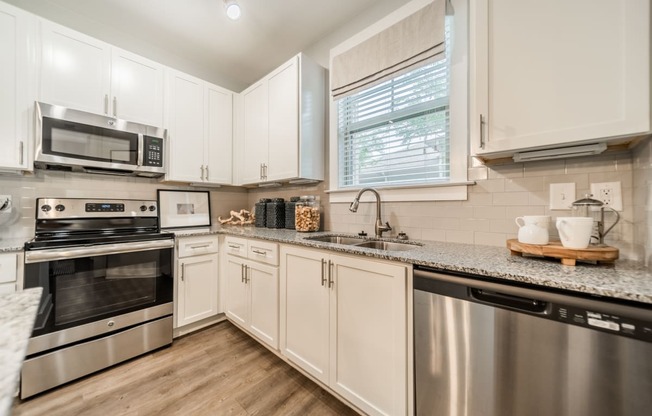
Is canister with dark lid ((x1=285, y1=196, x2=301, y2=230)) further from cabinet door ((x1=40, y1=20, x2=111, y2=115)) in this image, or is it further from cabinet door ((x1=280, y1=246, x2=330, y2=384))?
cabinet door ((x1=40, y1=20, x2=111, y2=115))

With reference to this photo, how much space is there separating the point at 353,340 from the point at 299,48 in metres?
2.65

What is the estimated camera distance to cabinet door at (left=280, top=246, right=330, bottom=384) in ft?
4.91

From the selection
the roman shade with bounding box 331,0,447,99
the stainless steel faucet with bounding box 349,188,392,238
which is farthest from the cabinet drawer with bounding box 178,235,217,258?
the roman shade with bounding box 331,0,447,99

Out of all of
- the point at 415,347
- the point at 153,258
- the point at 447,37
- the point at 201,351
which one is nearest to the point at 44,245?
the point at 153,258

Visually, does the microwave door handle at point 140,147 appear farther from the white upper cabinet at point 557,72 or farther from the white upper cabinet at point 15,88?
the white upper cabinet at point 557,72

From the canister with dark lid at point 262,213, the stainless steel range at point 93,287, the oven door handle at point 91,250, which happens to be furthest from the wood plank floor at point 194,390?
the canister with dark lid at point 262,213

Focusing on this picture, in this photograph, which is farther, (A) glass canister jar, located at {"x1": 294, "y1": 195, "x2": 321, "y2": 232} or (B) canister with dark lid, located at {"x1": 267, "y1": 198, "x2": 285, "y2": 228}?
(B) canister with dark lid, located at {"x1": 267, "y1": 198, "x2": 285, "y2": 228}

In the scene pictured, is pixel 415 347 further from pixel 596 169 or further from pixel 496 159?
pixel 596 169

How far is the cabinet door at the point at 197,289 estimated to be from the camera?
7.11 feet

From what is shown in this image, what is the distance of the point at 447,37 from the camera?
1.59m

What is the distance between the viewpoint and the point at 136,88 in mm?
2145

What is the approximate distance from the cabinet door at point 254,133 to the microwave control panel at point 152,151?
78cm

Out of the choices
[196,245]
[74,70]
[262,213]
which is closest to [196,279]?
[196,245]

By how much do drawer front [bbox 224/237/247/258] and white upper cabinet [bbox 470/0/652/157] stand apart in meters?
1.80
